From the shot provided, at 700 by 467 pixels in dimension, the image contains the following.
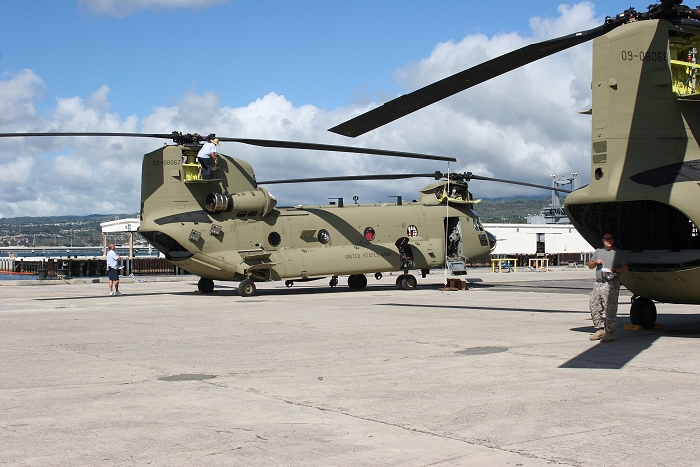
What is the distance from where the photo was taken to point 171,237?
21797 millimetres

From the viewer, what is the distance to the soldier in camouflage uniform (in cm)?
1090

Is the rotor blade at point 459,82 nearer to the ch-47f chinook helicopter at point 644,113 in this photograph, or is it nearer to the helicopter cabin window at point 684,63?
the ch-47f chinook helicopter at point 644,113

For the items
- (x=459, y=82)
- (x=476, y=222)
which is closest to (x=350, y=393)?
(x=459, y=82)

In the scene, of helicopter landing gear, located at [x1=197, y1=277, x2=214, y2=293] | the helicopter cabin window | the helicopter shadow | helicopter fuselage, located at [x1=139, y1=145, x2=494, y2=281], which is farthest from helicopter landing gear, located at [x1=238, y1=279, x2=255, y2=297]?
the helicopter cabin window

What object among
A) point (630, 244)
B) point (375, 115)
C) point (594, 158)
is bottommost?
point (630, 244)

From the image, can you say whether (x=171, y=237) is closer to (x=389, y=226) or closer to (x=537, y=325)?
(x=389, y=226)

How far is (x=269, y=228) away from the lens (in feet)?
77.4

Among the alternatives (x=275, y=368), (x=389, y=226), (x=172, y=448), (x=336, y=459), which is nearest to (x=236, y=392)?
(x=275, y=368)

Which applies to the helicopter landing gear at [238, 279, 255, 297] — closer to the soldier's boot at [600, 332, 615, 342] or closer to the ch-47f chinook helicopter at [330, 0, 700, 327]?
the ch-47f chinook helicopter at [330, 0, 700, 327]

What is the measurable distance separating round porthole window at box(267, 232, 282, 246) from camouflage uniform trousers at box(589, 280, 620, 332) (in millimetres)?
14064

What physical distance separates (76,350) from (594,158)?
8.81 metres

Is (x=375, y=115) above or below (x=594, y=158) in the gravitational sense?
above

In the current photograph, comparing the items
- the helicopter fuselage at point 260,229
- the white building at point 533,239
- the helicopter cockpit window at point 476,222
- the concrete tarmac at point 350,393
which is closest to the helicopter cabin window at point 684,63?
the concrete tarmac at point 350,393

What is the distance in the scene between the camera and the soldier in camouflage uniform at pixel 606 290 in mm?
10898
